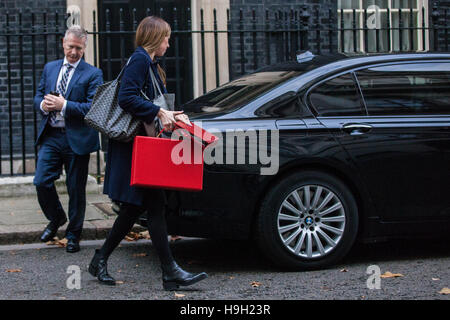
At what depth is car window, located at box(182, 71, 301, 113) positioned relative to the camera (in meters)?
5.79

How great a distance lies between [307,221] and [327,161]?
0.45 meters

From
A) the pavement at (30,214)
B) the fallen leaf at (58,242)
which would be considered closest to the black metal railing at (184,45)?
the pavement at (30,214)

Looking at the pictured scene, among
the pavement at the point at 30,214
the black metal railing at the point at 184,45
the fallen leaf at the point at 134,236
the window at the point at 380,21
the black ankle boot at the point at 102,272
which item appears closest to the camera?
→ the black ankle boot at the point at 102,272

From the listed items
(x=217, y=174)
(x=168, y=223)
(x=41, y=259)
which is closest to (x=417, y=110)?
(x=217, y=174)

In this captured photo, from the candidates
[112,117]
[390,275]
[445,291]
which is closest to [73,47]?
[112,117]

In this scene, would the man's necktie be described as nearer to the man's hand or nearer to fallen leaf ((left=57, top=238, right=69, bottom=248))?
the man's hand

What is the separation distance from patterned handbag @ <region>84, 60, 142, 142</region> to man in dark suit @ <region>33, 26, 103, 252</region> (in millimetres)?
1230

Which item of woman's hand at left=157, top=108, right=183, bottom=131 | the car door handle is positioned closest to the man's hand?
woman's hand at left=157, top=108, right=183, bottom=131

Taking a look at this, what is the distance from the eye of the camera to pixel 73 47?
6402mm

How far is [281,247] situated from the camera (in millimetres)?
5539

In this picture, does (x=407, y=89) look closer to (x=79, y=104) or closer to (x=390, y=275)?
(x=390, y=275)

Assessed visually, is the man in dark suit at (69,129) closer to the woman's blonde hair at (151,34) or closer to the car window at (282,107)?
the woman's blonde hair at (151,34)

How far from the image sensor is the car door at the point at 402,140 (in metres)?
5.70

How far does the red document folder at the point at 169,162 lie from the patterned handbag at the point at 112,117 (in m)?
0.18
